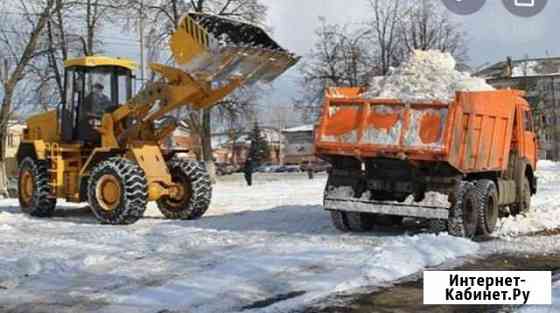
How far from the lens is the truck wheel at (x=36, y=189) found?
17203 mm

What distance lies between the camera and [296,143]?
111250 millimetres

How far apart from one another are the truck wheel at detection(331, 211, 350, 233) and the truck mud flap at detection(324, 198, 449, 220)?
0.54 metres

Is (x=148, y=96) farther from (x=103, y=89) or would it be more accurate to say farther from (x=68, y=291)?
(x=68, y=291)

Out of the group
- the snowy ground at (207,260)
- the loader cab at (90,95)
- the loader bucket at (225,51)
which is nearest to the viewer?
the snowy ground at (207,260)

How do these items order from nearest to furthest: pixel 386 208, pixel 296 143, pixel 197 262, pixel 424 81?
pixel 197 262, pixel 386 208, pixel 424 81, pixel 296 143

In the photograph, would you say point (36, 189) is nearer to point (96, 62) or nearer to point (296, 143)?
Answer: point (96, 62)

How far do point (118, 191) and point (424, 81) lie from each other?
598 cm

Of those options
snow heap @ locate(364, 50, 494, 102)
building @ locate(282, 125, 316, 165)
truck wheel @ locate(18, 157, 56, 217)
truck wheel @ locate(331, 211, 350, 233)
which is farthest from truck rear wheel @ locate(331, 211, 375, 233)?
building @ locate(282, 125, 316, 165)

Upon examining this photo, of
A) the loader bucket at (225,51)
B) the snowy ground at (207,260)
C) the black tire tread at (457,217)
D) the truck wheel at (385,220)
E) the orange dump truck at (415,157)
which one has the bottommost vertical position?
the snowy ground at (207,260)

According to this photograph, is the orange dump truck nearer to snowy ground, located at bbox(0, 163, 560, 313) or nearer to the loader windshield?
snowy ground, located at bbox(0, 163, 560, 313)

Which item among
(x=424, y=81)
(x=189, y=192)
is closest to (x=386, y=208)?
(x=424, y=81)

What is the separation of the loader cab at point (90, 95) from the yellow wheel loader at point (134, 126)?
2cm

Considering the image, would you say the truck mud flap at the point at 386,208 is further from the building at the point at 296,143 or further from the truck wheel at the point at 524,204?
the building at the point at 296,143

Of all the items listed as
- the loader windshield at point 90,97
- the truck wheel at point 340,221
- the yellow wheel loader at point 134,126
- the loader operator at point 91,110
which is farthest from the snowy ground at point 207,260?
the loader windshield at point 90,97
